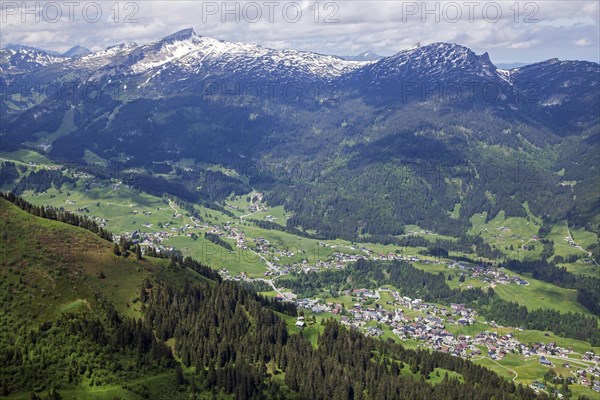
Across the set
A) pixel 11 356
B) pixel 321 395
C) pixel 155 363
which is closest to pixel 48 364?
pixel 11 356

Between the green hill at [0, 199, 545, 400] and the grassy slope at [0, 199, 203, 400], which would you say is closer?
the green hill at [0, 199, 545, 400]

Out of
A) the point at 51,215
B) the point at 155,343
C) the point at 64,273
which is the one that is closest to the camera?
the point at 155,343

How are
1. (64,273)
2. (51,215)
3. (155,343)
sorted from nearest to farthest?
(155,343), (64,273), (51,215)

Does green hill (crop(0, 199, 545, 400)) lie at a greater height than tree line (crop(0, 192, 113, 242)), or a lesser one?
lesser

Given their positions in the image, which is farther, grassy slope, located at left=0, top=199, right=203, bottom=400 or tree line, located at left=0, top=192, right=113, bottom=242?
→ tree line, located at left=0, top=192, right=113, bottom=242

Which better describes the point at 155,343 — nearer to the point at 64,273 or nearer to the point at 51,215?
the point at 64,273

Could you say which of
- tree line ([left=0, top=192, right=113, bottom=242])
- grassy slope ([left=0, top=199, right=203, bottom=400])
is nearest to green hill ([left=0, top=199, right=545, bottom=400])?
A: grassy slope ([left=0, top=199, right=203, bottom=400])

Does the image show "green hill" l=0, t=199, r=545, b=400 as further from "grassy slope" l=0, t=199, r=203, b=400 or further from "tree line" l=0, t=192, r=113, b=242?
"tree line" l=0, t=192, r=113, b=242

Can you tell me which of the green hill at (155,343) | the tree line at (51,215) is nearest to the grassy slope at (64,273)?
the green hill at (155,343)

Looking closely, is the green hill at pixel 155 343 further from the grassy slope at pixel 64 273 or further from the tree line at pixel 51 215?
the tree line at pixel 51 215

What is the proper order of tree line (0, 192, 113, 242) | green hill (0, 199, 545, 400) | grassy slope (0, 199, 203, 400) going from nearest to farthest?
1. green hill (0, 199, 545, 400)
2. grassy slope (0, 199, 203, 400)
3. tree line (0, 192, 113, 242)

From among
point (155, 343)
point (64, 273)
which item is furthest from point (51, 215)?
point (155, 343)

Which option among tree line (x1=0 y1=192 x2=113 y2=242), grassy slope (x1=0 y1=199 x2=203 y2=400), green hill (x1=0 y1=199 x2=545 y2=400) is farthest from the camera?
tree line (x1=0 y1=192 x2=113 y2=242)
